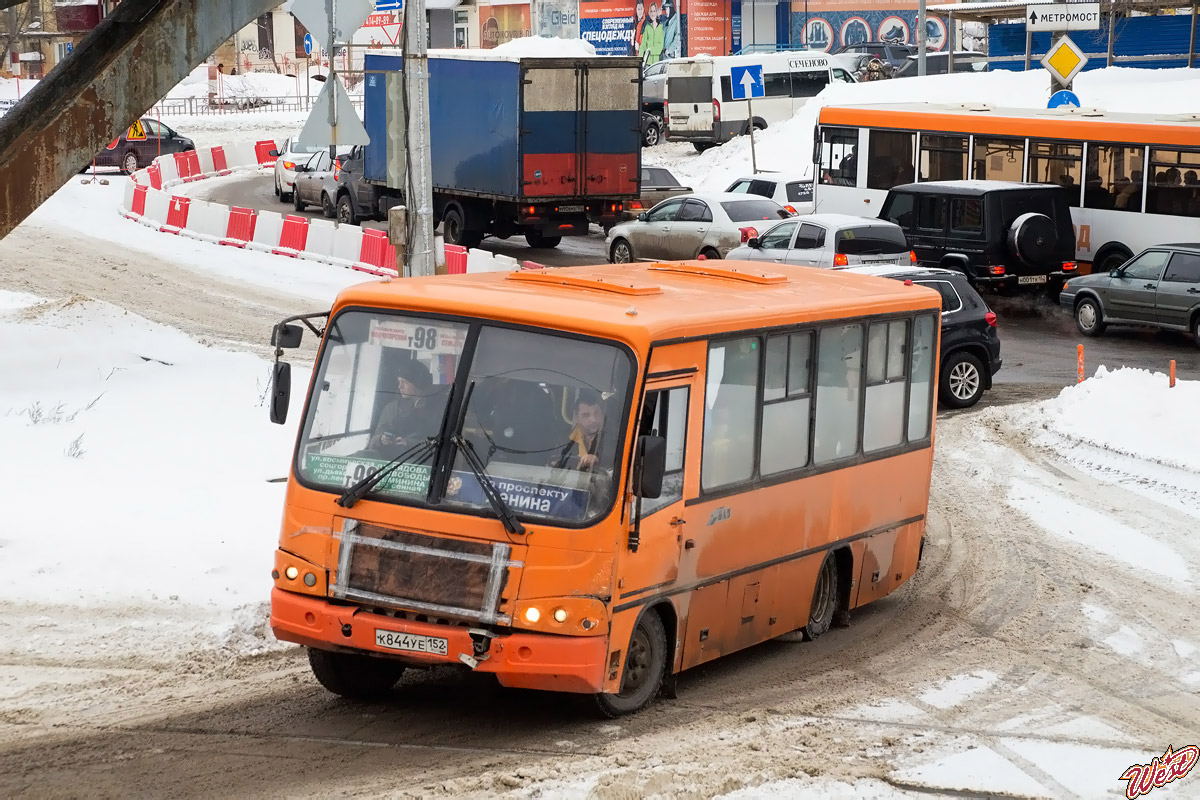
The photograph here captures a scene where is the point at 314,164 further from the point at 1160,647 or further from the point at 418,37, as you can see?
the point at 1160,647

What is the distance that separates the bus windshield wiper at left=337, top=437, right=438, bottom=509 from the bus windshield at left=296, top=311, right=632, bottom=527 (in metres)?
0.01

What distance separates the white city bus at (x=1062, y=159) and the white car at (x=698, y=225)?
Result: 11.5 feet

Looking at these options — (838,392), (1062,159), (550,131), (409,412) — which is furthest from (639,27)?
(409,412)

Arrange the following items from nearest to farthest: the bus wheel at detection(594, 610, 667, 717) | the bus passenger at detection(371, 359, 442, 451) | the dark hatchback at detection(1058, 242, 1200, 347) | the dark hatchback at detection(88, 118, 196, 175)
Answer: the bus passenger at detection(371, 359, 442, 451)
the bus wheel at detection(594, 610, 667, 717)
the dark hatchback at detection(1058, 242, 1200, 347)
the dark hatchback at detection(88, 118, 196, 175)

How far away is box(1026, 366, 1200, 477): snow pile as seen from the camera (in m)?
15.9

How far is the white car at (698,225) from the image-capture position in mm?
27438

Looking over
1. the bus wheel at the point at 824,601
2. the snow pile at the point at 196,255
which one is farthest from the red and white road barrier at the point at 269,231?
the bus wheel at the point at 824,601

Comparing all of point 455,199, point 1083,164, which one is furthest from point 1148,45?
point 455,199

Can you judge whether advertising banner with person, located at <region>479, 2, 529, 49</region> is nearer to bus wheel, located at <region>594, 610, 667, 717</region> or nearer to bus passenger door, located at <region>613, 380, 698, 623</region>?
bus passenger door, located at <region>613, 380, 698, 623</region>

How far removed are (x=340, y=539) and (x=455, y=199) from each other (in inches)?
948

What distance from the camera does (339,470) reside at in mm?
8336

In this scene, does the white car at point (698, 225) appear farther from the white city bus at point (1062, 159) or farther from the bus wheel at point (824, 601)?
the bus wheel at point (824, 601)

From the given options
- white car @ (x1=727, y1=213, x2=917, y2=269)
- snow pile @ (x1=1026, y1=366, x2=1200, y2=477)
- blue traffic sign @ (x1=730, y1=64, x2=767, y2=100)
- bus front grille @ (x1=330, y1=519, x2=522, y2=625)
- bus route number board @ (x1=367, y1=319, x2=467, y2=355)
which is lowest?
snow pile @ (x1=1026, y1=366, x2=1200, y2=477)

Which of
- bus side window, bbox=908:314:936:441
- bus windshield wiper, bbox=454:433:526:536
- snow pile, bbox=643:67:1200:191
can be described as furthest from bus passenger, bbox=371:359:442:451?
snow pile, bbox=643:67:1200:191
